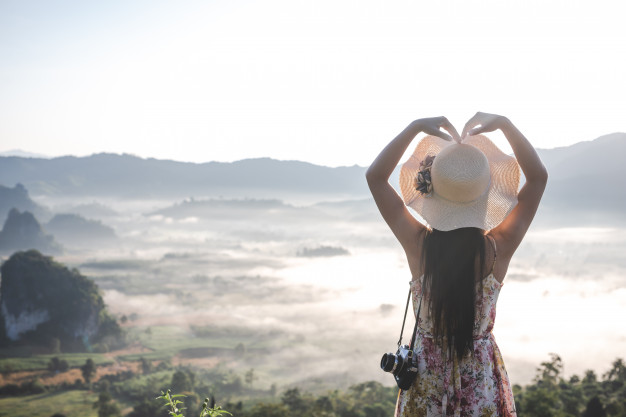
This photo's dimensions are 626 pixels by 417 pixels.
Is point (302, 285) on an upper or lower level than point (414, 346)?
lower

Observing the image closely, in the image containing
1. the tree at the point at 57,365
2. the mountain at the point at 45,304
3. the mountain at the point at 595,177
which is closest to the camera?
the tree at the point at 57,365

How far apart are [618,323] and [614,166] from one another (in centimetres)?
6575

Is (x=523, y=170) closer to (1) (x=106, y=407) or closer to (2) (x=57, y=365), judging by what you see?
(1) (x=106, y=407)

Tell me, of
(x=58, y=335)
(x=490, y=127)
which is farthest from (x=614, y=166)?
(x=490, y=127)

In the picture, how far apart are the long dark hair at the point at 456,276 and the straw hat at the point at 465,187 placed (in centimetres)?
5

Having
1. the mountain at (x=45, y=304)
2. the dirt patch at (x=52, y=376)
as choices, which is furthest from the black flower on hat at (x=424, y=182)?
the mountain at (x=45, y=304)

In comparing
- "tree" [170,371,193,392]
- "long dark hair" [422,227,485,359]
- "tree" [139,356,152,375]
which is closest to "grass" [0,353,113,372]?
"tree" [139,356,152,375]

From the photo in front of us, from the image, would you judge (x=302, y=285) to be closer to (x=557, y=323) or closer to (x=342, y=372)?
(x=557, y=323)

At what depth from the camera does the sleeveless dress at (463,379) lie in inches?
63.6

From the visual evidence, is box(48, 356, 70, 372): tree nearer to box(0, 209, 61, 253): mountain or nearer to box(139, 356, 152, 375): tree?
box(139, 356, 152, 375): tree

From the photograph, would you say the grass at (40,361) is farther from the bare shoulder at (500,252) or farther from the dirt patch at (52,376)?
the bare shoulder at (500,252)

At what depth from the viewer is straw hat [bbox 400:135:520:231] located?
1563 mm

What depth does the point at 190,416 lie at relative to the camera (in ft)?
125

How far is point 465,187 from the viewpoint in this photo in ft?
5.11
